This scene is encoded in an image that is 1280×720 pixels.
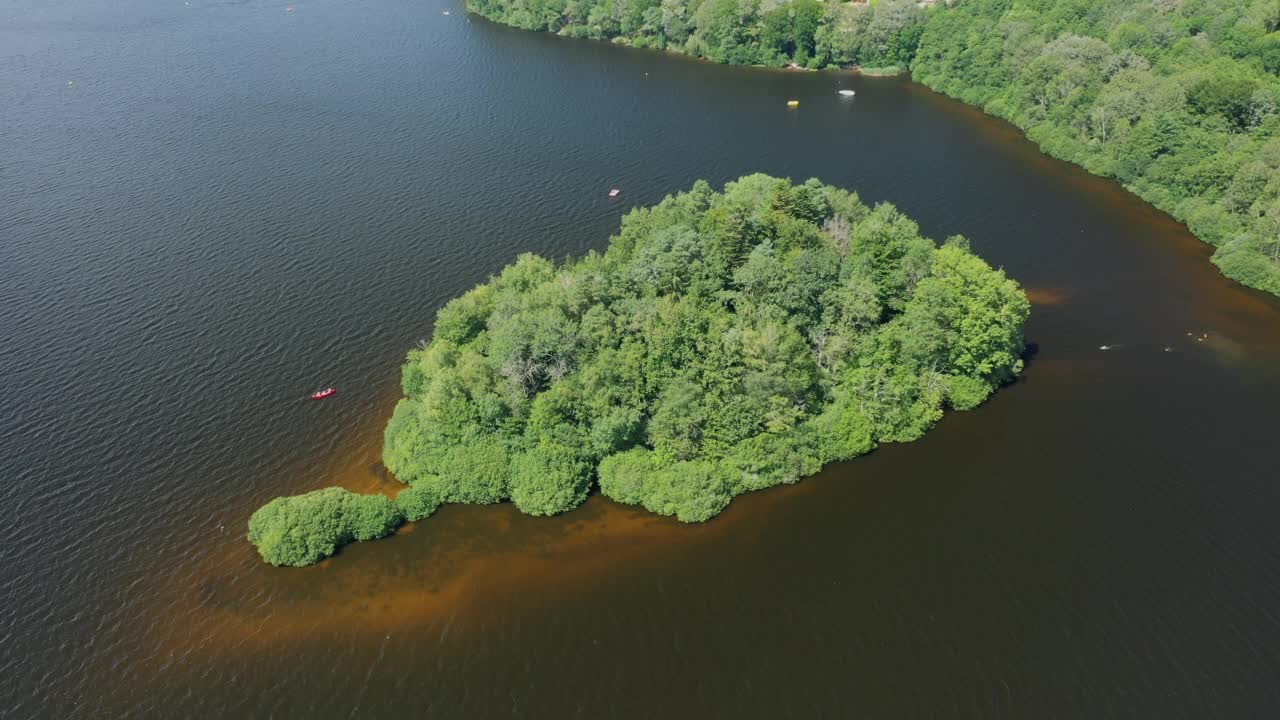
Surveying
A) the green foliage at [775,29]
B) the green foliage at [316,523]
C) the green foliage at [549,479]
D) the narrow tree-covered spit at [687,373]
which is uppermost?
the green foliage at [775,29]

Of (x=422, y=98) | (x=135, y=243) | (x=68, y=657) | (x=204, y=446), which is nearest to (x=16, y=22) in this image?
(x=422, y=98)

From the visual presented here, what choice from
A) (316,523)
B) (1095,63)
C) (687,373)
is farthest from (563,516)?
(1095,63)

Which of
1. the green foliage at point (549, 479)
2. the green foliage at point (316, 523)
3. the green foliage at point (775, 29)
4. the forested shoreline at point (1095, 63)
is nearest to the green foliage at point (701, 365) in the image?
the green foliage at point (549, 479)

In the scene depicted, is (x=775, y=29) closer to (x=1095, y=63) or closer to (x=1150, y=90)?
(x=1095, y=63)

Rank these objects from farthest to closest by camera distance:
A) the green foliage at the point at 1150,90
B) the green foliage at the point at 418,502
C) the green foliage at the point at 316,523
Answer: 1. the green foliage at the point at 1150,90
2. the green foliage at the point at 418,502
3. the green foliage at the point at 316,523

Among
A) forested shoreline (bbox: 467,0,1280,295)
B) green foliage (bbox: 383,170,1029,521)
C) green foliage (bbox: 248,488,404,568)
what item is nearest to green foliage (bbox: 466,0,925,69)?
forested shoreline (bbox: 467,0,1280,295)

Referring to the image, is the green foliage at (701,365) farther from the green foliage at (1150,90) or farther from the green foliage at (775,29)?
the green foliage at (775,29)
